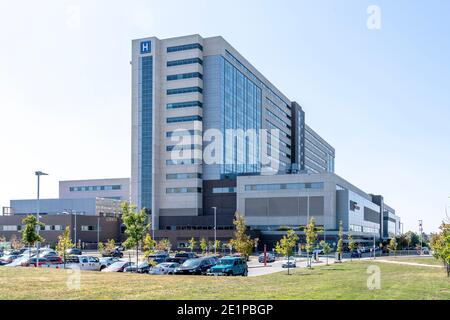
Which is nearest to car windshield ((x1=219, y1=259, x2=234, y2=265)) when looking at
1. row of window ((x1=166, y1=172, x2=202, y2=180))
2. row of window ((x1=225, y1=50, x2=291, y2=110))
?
row of window ((x1=166, y1=172, x2=202, y2=180))

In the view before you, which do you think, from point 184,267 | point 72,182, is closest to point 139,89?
point 72,182

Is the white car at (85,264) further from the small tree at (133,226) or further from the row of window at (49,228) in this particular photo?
the row of window at (49,228)

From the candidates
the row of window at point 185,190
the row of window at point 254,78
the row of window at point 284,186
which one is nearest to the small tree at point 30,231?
the row of window at point 284,186

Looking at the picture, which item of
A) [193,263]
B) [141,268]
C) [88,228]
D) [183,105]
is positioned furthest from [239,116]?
[193,263]

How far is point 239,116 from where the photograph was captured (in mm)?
125500

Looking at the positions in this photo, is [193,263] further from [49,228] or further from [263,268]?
[49,228]

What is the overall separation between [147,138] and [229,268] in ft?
257

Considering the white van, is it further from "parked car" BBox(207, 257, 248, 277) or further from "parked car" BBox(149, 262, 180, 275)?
"parked car" BBox(207, 257, 248, 277)

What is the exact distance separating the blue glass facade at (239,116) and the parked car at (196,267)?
7236cm

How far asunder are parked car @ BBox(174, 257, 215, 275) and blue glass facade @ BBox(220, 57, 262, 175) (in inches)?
2849
